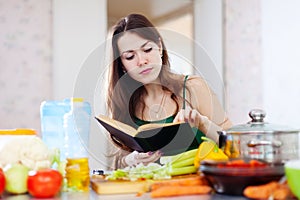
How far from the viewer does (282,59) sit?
8.46 feet

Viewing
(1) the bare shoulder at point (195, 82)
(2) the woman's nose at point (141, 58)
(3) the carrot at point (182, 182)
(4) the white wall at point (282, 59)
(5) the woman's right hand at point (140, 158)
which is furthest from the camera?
(4) the white wall at point (282, 59)

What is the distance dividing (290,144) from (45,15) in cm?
222

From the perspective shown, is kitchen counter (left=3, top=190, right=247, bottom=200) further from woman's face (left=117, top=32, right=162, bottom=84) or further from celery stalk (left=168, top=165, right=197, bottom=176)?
woman's face (left=117, top=32, right=162, bottom=84)

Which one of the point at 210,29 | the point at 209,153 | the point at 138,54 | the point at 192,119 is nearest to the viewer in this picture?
the point at 209,153

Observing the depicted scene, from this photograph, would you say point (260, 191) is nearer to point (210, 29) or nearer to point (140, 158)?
point (140, 158)

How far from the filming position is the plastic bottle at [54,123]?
1.08m

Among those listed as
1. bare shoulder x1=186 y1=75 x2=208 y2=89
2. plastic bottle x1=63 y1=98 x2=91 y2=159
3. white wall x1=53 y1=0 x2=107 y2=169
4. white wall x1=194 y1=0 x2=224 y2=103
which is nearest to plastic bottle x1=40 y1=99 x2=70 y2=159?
plastic bottle x1=63 y1=98 x2=91 y2=159

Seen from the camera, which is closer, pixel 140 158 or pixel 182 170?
pixel 182 170

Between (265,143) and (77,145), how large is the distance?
42 cm

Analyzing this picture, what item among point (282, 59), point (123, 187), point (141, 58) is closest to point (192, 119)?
point (141, 58)

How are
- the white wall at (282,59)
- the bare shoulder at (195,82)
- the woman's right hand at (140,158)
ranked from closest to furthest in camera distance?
the woman's right hand at (140,158)
the bare shoulder at (195,82)
the white wall at (282,59)

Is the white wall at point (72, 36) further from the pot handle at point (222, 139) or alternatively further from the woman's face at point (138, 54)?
the pot handle at point (222, 139)

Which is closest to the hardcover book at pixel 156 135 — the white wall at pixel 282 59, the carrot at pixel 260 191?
the carrot at pixel 260 191

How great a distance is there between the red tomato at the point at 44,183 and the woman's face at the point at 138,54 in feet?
2.06
